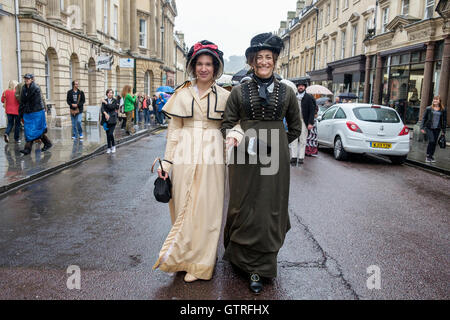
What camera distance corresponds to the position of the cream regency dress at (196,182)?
129 inches

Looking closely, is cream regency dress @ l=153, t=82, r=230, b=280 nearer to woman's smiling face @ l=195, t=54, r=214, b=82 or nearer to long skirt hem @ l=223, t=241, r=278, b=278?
woman's smiling face @ l=195, t=54, r=214, b=82

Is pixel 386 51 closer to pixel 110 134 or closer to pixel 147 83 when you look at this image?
pixel 110 134

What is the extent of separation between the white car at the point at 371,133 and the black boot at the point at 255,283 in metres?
7.91

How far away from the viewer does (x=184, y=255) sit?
3.28 meters

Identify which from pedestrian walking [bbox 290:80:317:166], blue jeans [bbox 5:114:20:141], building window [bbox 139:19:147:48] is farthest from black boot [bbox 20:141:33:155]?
building window [bbox 139:19:147:48]

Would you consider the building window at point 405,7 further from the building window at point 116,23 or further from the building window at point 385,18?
the building window at point 116,23

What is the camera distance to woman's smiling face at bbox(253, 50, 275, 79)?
3246mm

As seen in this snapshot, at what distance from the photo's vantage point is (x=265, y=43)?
3205 mm

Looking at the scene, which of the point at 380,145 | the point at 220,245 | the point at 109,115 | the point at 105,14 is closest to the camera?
the point at 220,245

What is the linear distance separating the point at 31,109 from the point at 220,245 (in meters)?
7.54

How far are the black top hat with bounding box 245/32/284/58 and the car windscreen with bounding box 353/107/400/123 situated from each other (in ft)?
25.7

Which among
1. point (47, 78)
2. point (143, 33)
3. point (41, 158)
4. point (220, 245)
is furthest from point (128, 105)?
point (143, 33)

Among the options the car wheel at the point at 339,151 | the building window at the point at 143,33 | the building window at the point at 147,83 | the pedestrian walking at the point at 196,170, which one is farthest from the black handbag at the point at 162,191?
the building window at the point at 147,83

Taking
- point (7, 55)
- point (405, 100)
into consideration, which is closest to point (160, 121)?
point (7, 55)
